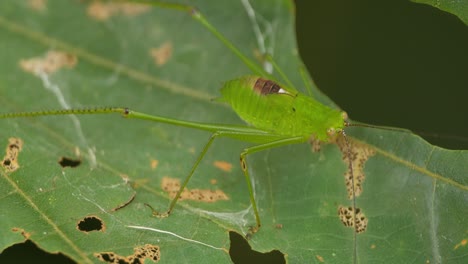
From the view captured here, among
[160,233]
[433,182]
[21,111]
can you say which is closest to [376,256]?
[433,182]

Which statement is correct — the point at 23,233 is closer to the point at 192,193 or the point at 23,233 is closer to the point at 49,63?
the point at 192,193

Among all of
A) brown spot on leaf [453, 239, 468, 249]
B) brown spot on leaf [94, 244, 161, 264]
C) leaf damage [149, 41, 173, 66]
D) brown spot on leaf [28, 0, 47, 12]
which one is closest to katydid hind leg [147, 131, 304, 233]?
brown spot on leaf [94, 244, 161, 264]

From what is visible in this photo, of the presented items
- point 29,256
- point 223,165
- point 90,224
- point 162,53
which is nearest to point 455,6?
point 223,165

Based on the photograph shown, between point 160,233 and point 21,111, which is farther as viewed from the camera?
point 21,111

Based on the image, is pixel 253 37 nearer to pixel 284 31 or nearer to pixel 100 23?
pixel 284 31

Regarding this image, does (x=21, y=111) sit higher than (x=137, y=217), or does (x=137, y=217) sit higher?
(x=21, y=111)

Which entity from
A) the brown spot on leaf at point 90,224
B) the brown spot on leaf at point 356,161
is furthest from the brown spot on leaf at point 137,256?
the brown spot on leaf at point 356,161

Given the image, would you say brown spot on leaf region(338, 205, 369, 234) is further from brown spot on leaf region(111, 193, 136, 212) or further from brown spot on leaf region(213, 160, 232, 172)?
brown spot on leaf region(111, 193, 136, 212)
